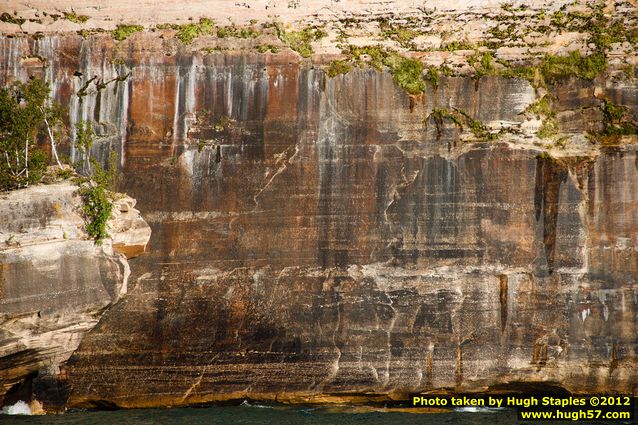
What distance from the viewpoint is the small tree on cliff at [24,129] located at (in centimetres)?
849

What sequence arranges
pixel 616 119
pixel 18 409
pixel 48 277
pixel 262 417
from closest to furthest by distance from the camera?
pixel 48 277
pixel 262 417
pixel 18 409
pixel 616 119

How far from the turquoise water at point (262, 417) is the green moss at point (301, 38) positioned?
5.29 meters

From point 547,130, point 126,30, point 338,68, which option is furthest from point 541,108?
point 126,30

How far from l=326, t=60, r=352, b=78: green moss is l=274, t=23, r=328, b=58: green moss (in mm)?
368

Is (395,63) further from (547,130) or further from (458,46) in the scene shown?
(547,130)

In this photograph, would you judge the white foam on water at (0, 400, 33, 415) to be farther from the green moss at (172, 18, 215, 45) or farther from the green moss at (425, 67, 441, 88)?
the green moss at (425, 67, 441, 88)

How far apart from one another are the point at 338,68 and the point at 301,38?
73 centimetres

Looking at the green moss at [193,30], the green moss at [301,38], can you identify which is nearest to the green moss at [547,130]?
the green moss at [301,38]

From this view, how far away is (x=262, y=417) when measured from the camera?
29.1 feet

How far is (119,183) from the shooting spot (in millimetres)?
9258

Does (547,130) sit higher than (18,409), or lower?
higher

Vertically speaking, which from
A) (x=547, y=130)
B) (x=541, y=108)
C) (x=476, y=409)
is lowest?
(x=476, y=409)

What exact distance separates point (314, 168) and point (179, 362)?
3.46 metres

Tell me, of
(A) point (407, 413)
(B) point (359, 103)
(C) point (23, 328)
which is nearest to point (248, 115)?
(B) point (359, 103)
